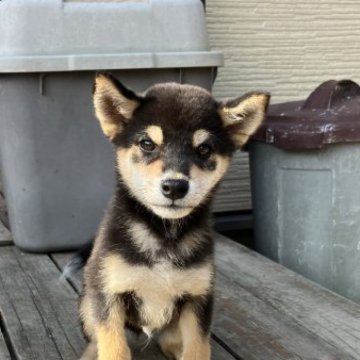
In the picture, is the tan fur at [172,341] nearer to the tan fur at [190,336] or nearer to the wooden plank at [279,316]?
the tan fur at [190,336]

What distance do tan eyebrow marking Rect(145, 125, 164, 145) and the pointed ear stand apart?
11.1 inches

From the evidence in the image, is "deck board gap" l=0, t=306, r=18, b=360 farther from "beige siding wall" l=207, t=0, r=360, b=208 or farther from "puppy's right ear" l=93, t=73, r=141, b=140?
"beige siding wall" l=207, t=0, r=360, b=208

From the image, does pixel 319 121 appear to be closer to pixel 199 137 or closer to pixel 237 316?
pixel 237 316

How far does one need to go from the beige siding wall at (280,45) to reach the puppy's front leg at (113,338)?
2.79 metres

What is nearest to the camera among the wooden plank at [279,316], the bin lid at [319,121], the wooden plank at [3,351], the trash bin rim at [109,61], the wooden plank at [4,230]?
the wooden plank at [3,351]

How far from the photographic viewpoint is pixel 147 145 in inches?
88.1

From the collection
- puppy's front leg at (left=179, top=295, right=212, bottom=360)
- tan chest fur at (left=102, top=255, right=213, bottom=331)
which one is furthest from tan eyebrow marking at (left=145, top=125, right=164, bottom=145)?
puppy's front leg at (left=179, top=295, right=212, bottom=360)

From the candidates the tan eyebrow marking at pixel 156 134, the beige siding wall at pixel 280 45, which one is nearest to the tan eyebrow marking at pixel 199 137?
the tan eyebrow marking at pixel 156 134

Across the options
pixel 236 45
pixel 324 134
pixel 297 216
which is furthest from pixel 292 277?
pixel 236 45

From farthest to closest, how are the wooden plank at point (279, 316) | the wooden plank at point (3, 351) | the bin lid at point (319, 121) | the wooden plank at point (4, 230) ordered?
the wooden plank at point (4, 230) < the bin lid at point (319, 121) < the wooden plank at point (279, 316) < the wooden plank at point (3, 351)

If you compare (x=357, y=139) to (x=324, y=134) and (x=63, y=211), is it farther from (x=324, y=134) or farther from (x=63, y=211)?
(x=63, y=211)

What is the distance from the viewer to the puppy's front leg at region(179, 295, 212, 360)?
2.26m

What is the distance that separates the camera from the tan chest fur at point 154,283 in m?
2.22

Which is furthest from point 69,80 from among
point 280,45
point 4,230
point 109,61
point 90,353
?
point 280,45
